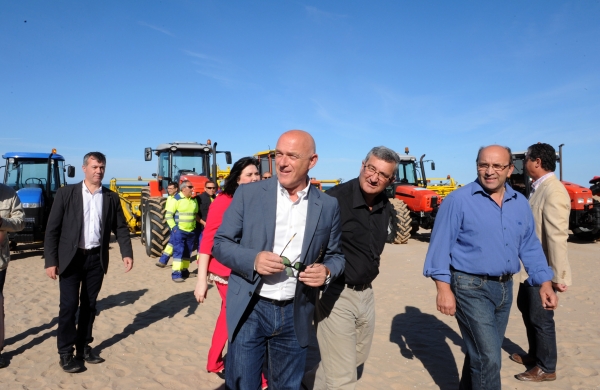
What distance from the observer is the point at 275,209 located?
84.3 inches

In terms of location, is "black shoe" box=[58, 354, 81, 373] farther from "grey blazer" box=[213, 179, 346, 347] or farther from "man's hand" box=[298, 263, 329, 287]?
"man's hand" box=[298, 263, 329, 287]

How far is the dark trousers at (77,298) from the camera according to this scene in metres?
3.75

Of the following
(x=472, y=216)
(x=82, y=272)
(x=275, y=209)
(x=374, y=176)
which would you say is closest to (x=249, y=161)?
(x=374, y=176)

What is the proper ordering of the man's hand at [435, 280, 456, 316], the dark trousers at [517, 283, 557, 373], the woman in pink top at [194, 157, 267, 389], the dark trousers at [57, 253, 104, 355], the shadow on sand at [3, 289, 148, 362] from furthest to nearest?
1. the shadow on sand at [3, 289, 148, 362]
2. the dark trousers at [57, 253, 104, 355]
3. the dark trousers at [517, 283, 557, 373]
4. the woman in pink top at [194, 157, 267, 389]
5. the man's hand at [435, 280, 456, 316]

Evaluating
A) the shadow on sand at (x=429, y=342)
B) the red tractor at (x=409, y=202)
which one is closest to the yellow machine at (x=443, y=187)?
the red tractor at (x=409, y=202)

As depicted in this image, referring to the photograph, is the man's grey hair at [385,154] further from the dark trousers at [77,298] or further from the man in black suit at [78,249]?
the dark trousers at [77,298]

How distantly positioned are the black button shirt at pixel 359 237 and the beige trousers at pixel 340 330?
4.3 inches

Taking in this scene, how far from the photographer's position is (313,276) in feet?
6.81

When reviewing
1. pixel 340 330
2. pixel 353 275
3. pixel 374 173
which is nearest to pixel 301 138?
pixel 374 173

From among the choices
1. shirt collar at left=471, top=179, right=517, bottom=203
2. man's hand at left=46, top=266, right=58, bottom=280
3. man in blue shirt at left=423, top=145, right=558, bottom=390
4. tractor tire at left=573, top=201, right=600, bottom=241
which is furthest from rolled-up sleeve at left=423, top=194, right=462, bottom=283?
tractor tire at left=573, top=201, right=600, bottom=241

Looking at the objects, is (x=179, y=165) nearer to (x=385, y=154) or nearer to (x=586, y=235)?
(x=385, y=154)

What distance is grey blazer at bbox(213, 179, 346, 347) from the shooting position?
207 centimetres

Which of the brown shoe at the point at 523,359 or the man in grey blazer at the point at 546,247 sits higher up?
the man in grey blazer at the point at 546,247

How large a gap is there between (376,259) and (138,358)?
9.28 feet
